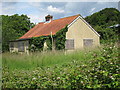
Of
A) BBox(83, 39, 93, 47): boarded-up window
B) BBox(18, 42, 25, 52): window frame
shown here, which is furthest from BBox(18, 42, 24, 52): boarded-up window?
BBox(83, 39, 93, 47): boarded-up window

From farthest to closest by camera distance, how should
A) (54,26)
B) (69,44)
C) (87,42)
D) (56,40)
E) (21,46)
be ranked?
(21,46)
(54,26)
(87,42)
(69,44)
(56,40)

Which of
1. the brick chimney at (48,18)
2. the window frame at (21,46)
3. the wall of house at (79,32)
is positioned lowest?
the window frame at (21,46)

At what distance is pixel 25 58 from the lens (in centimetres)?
964

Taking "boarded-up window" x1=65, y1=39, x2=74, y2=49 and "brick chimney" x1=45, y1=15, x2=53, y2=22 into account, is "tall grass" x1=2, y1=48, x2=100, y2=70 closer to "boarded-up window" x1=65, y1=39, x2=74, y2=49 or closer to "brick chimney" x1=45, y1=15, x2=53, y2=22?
"boarded-up window" x1=65, y1=39, x2=74, y2=49

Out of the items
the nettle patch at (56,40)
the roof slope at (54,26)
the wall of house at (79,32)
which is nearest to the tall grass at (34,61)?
the nettle patch at (56,40)

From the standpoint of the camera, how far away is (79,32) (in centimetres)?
2002

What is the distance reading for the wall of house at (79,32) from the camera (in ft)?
62.8

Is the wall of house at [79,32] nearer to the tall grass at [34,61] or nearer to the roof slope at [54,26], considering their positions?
the roof slope at [54,26]

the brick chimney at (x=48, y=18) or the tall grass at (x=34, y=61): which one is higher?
the brick chimney at (x=48, y=18)

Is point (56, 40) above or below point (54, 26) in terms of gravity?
below

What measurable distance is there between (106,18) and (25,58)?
1359 inches

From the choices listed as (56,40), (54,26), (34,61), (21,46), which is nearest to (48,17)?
(54,26)

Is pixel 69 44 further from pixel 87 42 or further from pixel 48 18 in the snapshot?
pixel 48 18

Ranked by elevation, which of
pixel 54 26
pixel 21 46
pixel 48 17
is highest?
pixel 48 17
